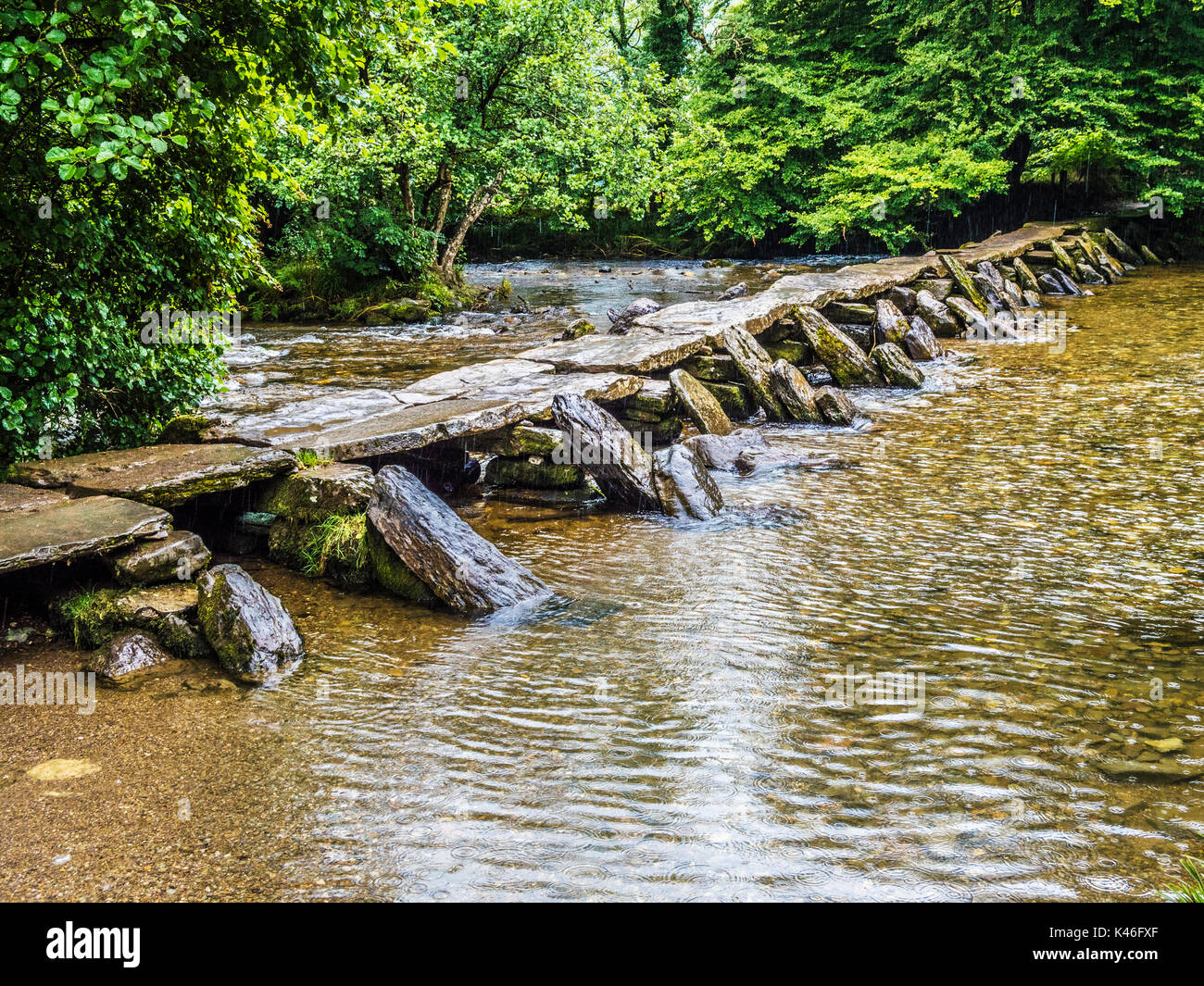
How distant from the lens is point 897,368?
10664 mm

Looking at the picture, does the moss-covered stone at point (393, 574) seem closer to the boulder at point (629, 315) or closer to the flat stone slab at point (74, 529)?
the flat stone slab at point (74, 529)

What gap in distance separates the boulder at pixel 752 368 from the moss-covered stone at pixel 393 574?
5.59 meters

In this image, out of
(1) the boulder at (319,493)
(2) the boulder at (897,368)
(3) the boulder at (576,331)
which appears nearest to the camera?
(1) the boulder at (319,493)

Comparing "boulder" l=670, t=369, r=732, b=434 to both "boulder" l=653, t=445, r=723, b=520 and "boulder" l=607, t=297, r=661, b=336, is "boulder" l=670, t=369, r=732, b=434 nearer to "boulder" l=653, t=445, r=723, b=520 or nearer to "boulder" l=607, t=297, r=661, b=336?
"boulder" l=653, t=445, r=723, b=520

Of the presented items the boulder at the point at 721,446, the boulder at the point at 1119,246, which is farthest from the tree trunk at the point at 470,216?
the boulder at the point at 1119,246

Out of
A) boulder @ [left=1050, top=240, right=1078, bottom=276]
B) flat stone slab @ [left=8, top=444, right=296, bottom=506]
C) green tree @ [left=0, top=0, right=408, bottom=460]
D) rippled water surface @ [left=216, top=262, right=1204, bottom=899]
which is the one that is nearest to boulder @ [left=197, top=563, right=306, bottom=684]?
rippled water surface @ [left=216, top=262, right=1204, bottom=899]

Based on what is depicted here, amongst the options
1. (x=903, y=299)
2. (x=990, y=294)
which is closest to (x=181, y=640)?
(x=903, y=299)

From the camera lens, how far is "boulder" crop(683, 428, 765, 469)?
773 centimetres

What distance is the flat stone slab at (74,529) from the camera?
405 centimetres

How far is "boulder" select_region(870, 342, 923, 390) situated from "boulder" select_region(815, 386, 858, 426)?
1752 millimetres

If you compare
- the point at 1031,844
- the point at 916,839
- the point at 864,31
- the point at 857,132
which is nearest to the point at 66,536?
the point at 916,839

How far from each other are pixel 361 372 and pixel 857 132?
59.0ft

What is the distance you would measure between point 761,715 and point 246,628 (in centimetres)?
255
